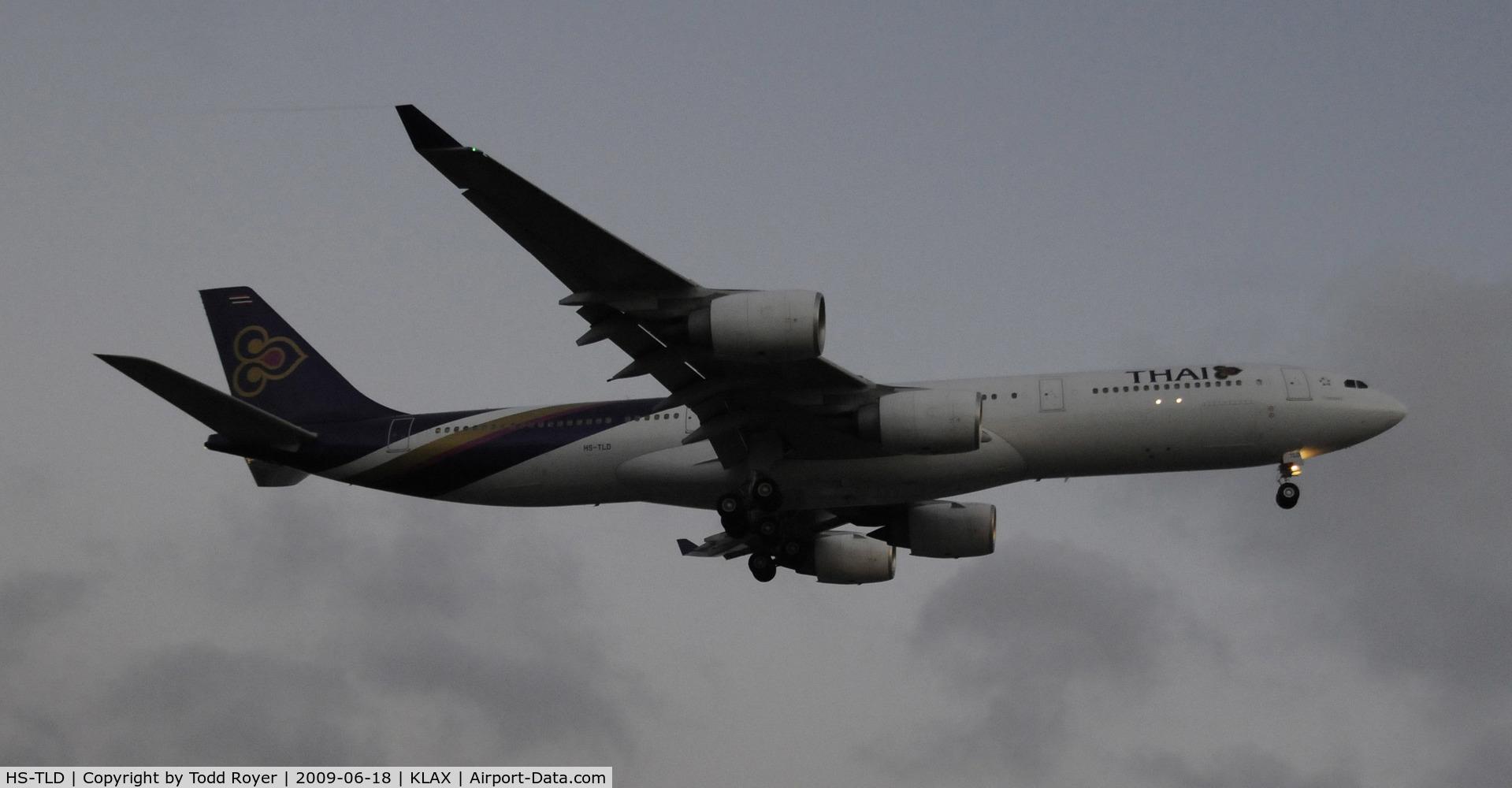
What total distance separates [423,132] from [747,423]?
12.4 m

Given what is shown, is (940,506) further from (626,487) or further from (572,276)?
(572,276)

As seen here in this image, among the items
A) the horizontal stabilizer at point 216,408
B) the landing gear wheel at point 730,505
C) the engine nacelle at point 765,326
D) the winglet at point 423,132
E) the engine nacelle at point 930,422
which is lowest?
the landing gear wheel at point 730,505

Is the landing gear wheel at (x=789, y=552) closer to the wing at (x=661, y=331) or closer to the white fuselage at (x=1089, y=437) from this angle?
the white fuselage at (x=1089, y=437)

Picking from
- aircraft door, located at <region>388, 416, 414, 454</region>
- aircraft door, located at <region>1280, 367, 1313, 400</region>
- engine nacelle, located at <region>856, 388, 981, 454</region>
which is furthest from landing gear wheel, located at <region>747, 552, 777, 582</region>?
aircraft door, located at <region>1280, 367, 1313, 400</region>

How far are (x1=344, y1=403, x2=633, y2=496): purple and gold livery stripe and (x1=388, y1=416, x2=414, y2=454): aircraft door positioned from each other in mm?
170

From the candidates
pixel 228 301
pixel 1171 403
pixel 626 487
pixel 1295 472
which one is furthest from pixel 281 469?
pixel 1295 472

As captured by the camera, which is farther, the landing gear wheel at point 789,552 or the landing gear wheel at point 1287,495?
the landing gear wheel at point 789,552

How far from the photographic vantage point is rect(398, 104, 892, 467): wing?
31.4 metres

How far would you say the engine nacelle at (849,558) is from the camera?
47500mm

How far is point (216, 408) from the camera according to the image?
40281 millimetres

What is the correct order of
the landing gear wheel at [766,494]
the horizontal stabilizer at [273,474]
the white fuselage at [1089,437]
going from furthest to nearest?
the horizontal stabilizer at [273,474], the landing gear wheel at [766,494], the white fuselage at [1089,437]

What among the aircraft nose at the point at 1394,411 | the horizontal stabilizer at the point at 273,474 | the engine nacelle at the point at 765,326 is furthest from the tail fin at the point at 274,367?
the aircraft nose at the point at 1394,411

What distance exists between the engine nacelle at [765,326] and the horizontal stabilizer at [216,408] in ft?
43.4

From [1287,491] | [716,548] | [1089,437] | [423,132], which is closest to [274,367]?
[716,548]
